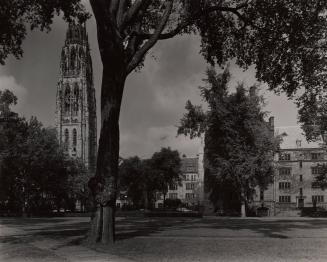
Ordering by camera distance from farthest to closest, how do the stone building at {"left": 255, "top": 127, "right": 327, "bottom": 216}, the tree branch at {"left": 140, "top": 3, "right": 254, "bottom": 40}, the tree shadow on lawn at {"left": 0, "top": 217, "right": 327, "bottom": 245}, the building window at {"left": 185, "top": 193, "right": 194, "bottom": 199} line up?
the building window at {"left": 185, "top": 193, "right": 194, "bottom": 199} → the stone building at {"left": 255, "top": 127, "right": 327, "bottom": 216} → the tree shadow on lawn at {"left": 0, "top": 217, "right": 327, "bottom": 245} → the tree branch at {"left": 140, "top": 3, "right": 254, "bottom": 40}

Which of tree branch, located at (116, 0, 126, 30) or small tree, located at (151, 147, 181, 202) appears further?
small tree, located at (151, 147, 181, 202)

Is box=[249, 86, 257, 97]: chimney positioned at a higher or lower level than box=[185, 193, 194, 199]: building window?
higher

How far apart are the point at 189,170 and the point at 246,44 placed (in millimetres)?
135388

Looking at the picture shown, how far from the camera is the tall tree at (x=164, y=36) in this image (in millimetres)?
17844

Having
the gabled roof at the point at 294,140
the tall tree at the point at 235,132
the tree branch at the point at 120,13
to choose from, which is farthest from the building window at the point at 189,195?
the tree branch at the point at 120,13

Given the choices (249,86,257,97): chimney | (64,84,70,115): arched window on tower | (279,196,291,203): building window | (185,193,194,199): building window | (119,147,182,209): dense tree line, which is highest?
(64,84,70,115): arched window on tower

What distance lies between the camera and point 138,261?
43.3ft

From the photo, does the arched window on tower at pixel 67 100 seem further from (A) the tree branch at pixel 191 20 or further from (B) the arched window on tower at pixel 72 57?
(A) the tree branch at pixel 191 20

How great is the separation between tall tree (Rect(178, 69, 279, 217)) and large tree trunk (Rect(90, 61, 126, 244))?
39.7 m

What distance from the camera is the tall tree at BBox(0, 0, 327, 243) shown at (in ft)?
58.5

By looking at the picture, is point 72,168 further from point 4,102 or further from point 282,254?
point 282,254

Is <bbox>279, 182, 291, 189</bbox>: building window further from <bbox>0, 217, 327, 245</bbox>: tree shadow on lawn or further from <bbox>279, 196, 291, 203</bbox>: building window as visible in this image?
<bbox>0, 217, 327, 245</bbox>: tree shadow on lawn

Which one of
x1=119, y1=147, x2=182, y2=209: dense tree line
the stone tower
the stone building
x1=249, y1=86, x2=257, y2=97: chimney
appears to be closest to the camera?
x1=249, y1=86, x2=257, y2=97: chimney

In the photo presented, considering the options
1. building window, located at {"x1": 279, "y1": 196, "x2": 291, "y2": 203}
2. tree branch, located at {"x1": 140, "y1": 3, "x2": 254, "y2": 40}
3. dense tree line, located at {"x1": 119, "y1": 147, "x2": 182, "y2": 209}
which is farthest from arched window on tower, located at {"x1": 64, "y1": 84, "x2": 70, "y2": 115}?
tree branch, located at {"x1": 140, "y1": 3, "x2": 254, "y2": 40}
